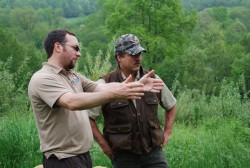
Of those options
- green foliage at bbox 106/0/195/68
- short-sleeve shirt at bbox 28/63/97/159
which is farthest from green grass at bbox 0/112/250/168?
Answer: green foliage at bbox 106/0/195/68

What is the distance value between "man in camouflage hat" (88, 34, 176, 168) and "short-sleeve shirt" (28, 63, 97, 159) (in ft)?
1.98

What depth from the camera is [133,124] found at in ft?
14.6

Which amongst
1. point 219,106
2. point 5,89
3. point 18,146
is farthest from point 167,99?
point 219,106

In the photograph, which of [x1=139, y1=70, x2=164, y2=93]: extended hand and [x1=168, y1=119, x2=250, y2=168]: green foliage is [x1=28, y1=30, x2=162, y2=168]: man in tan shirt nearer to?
[x1=139, y1=70, x2=164, y2=93]: extended hand

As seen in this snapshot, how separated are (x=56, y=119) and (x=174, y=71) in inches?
1209

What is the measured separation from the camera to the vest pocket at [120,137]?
443 cm

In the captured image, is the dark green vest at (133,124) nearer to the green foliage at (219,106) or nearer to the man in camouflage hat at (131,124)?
the man in camouflage hat at (131,124)

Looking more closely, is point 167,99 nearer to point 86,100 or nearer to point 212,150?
point 86,100

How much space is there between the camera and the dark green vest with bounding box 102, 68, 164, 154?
445 cm

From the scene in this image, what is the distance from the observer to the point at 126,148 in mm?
4438

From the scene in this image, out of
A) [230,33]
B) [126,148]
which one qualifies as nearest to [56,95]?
[126,148]

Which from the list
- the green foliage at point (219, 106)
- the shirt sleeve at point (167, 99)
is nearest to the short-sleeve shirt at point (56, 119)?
the shirt sleeve at point (167, 99)

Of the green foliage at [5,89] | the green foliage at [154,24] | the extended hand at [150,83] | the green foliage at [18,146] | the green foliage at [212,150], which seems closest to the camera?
the extended hand at [150,83]

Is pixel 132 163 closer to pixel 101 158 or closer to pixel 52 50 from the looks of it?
pixel 52 50
